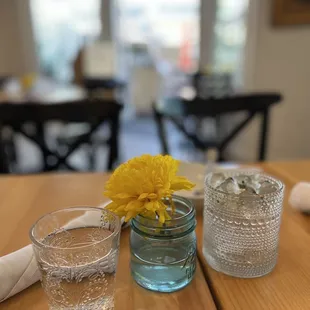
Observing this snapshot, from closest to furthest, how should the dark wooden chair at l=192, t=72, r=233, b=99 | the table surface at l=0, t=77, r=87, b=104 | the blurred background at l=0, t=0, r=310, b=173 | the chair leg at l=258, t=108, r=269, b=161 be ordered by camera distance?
the chair leg at l=258, t=108, r=269, b=161
the table surface at l=0, t=77, r=87, b=104
the blurred background at l=0, t=0, r=310, b=173
the dark wooden chair at l=192, t=72, r=233, b=99

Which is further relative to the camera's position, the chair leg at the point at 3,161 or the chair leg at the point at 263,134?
the chair leg at the point at 263,134

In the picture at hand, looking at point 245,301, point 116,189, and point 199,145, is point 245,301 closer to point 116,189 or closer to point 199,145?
point 116,189

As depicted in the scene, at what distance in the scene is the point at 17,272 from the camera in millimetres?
503

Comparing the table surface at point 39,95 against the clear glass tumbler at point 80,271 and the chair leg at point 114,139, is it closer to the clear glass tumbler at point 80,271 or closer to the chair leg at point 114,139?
the chair leg at point 114,139

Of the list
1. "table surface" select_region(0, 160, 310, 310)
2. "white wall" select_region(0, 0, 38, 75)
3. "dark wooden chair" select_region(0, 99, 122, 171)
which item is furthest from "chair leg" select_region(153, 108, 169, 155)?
"white wall" select_region(0, 0, 38, 75)

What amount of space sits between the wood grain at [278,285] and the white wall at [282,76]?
2378mm

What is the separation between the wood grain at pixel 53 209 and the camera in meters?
0.48

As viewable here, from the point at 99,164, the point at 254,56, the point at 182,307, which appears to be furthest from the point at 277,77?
the point at 182,307

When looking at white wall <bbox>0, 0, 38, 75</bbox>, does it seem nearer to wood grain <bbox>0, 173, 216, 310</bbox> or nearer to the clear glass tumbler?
wood grain <bbox>0, 173, 216, 310</bbox>

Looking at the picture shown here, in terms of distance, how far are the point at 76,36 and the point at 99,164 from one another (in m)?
1.57

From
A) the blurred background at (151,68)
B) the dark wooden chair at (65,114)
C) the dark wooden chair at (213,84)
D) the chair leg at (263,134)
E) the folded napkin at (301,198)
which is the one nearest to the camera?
the folded napkin at (301,198)

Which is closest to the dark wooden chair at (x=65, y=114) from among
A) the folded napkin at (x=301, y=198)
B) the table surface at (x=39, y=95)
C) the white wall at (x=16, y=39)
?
the folded napkin at (x=301, y=198)

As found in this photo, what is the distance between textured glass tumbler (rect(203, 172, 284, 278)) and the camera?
514 millimetres

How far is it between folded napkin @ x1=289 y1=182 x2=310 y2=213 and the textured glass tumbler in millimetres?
210
